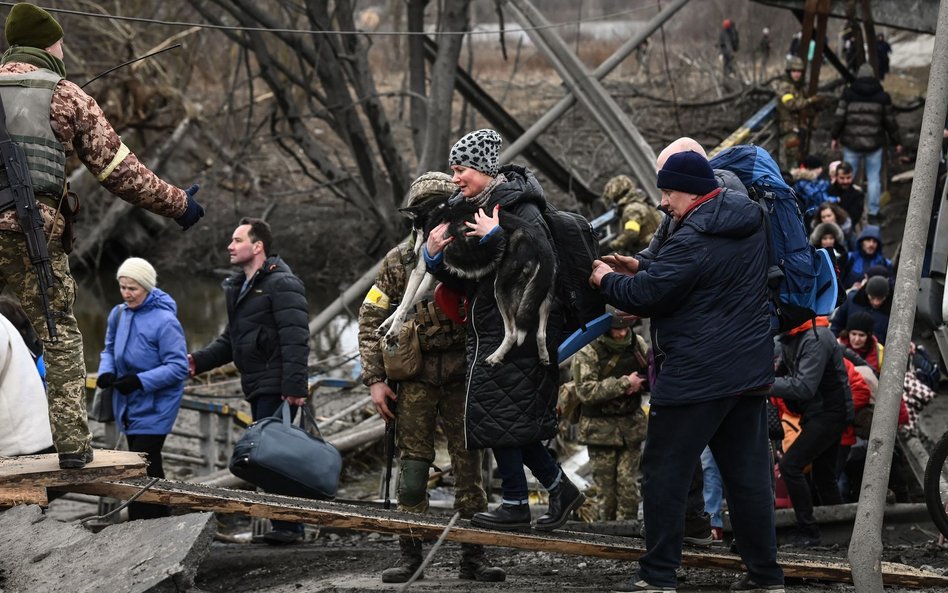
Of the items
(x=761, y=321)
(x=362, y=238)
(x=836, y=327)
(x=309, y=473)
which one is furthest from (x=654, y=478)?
(x=362, y=238)

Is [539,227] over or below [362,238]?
below

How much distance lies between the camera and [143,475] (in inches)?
236

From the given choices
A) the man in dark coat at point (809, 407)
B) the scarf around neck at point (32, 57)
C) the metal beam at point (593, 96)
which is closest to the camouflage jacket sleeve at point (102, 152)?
the scarf around neck at point (32, 57)

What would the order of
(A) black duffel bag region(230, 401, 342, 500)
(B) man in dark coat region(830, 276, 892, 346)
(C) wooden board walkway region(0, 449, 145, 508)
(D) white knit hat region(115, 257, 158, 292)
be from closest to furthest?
1. (C) wooden board walkway region(0, 449, 145, 508)
2. (A) black duffel bag region(230, 401, 342, 500)
3. (D) white knit hat region(115, 257, 158, 292)
4. (B) man in dark coat region(830, 276, 892, 346)

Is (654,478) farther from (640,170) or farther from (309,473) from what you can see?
(640,170)

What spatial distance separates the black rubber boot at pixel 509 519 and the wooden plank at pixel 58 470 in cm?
171

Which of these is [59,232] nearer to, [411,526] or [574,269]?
[411,526]

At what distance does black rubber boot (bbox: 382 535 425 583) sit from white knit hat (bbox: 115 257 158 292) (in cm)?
264

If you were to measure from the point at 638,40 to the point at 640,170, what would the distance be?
4.87 feet

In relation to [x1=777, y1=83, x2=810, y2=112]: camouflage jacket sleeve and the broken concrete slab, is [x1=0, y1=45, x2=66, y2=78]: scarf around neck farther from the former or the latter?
[x1=777, y1=83, x2=810, y2=112]: camouflage jacket sleeve

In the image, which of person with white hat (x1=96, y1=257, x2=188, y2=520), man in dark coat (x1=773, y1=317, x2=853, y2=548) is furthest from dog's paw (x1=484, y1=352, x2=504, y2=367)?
person with white hat (x1=96, y1=257, x2=188, y2=520)

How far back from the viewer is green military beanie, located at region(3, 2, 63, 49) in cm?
543

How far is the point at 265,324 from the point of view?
25.4ft

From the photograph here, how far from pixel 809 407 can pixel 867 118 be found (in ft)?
24.1
